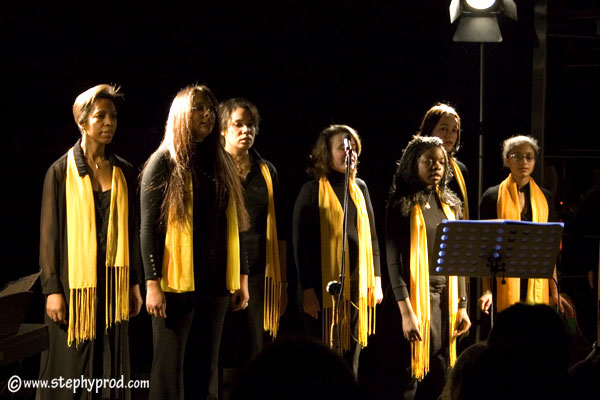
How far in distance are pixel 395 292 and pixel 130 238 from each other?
138 centimetres

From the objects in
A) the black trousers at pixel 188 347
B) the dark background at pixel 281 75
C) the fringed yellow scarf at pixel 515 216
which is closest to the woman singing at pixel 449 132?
the fringed yellow scarf at pixel 515 216

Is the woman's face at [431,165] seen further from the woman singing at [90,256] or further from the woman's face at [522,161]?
the woman singing at [90,256]

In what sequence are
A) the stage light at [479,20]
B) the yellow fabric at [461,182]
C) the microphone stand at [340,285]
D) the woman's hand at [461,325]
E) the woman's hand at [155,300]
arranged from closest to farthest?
the woman's hand at [155,300], the microphone stand at [340,285], the woman's hand at [461,325], the yellow fabric at [461,182], the stage light at [479,20]

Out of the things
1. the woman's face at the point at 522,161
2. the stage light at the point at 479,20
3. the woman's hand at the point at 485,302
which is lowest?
the woman's hand at the point at 485,302

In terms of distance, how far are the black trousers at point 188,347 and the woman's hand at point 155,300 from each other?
44 mm

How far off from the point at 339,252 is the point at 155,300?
1.28 m

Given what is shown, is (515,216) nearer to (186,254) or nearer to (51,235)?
(186,254)

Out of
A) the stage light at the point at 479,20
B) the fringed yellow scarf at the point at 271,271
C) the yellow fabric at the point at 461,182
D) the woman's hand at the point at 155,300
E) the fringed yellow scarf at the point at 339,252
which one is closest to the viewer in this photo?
the woman's hand at the point at 155,300

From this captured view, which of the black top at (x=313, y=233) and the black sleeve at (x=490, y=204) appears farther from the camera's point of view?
the black sleeve at (x=490, y=204)

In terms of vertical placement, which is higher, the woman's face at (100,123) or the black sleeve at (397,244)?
the woman's face at (100,123)

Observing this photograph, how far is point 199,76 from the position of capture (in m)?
5.09

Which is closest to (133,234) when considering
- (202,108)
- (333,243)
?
(202,108)

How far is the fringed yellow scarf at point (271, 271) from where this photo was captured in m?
4.45

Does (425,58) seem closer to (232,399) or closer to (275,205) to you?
(275,205)
